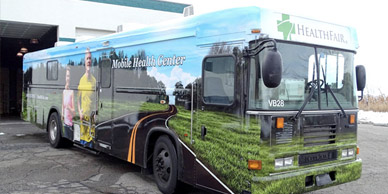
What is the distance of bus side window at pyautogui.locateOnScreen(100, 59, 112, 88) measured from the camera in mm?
7172

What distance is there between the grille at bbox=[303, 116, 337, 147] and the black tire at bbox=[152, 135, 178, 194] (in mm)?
1933

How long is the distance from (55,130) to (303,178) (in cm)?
723

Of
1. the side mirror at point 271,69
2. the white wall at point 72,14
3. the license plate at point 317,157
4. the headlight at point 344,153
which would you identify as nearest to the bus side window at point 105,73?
the side mirror at point 271,69

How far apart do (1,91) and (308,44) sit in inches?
919

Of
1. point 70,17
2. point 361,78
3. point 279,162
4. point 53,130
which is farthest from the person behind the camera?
point 70,17

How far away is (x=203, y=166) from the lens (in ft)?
16.2

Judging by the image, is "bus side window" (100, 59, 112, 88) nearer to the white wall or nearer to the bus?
the bus

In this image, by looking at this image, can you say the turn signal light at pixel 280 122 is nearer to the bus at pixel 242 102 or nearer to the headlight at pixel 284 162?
the bus at pixel 242 102

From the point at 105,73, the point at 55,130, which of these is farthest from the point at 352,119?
the point at 55,130

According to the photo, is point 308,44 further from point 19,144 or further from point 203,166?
point 19,144

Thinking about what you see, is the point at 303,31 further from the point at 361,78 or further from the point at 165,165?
the point at 165,165

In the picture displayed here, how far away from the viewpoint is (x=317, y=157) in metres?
4.90

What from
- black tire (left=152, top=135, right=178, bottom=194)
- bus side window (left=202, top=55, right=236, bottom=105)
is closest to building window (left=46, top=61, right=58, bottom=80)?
black tire (left=152, top=135, right=178, bottom=194)

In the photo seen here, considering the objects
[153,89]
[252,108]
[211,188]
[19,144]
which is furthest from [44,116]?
[252,108]
